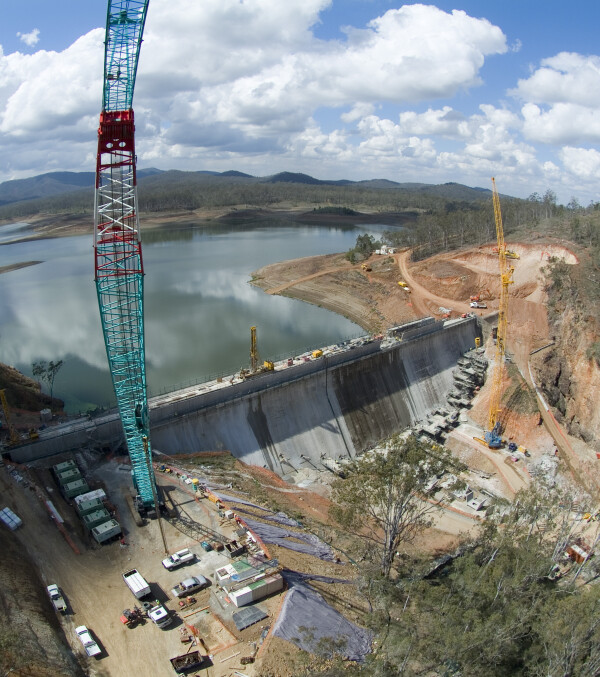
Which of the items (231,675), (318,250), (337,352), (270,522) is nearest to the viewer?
(231,675)

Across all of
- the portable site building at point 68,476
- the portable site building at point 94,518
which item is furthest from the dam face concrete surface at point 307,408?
the portable site building at point 94,518

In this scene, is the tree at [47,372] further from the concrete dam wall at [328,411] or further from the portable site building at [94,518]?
the portable site building at [94,518]

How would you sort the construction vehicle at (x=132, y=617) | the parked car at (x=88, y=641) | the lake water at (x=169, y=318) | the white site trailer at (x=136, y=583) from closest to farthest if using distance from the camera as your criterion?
the parked car at (x=88, y=641) < the construction vehicle at (x=132, y=617) < the white site trailer at (x=136, y=583) < the lake water at (x=169, y=318)

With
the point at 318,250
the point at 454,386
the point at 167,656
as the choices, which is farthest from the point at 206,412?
the point at 318,250

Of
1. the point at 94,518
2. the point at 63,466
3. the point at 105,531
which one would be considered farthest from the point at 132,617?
the point at 63,466

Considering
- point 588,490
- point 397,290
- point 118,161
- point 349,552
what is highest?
point 118,161

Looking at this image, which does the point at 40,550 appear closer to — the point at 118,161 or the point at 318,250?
the point at 118,161
